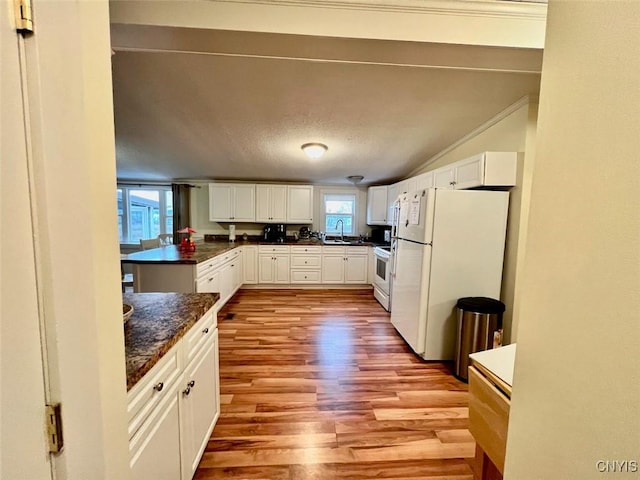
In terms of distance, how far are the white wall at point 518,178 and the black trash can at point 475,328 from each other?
0.25 m

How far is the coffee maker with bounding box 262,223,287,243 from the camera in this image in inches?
212

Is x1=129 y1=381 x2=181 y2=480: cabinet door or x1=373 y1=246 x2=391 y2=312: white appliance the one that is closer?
x1=129 y1=381 x2=181 y2=480: cabinet door

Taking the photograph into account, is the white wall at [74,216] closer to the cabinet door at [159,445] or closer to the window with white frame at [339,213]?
the cabinet door at [159,445]

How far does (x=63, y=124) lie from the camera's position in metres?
0.43

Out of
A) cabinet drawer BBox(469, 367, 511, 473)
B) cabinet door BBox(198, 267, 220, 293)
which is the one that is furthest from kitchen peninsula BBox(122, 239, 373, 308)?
cabinet drawer BBox(469, 367, 511, 473)

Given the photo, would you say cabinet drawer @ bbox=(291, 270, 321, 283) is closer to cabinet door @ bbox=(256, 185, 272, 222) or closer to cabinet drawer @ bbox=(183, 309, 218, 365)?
cabinet door @ bbox=(256, 185, 272, 222)

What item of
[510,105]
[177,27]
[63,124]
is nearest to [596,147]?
[63,124]

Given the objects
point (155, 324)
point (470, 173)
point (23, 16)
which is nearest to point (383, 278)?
point (470, 173)

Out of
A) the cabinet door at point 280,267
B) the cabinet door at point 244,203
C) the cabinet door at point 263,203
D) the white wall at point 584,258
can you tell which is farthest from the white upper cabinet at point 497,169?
the cabinet door at point 244,203

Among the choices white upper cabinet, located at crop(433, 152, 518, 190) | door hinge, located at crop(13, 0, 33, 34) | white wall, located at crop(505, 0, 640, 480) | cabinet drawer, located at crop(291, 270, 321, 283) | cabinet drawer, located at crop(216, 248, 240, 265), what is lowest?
cabinet drawer, located at crop(291, 270, 321, 283)

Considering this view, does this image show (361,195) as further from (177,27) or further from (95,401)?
(95,401)

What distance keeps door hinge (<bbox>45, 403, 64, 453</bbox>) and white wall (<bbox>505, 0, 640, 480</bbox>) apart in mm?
949

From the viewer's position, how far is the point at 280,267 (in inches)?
192

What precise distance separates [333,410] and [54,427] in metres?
1.70
